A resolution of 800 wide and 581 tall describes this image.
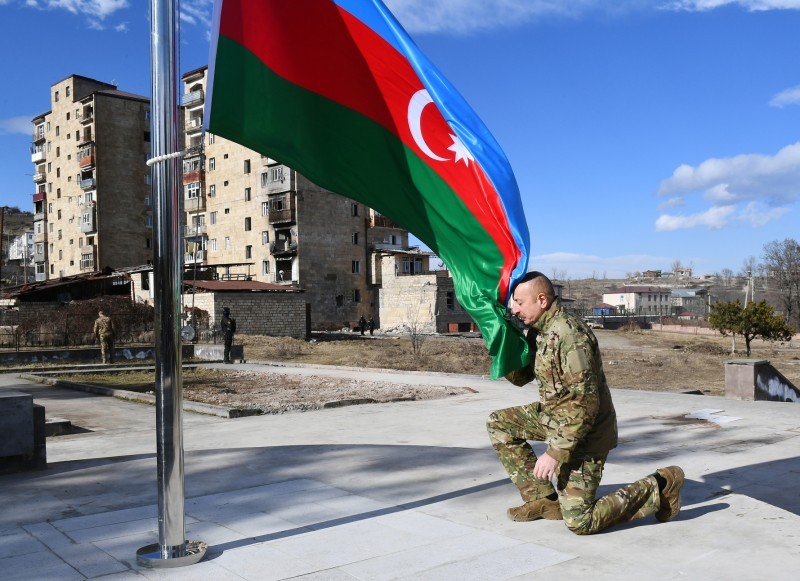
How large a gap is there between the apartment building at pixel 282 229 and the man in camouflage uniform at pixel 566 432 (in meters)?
59.6

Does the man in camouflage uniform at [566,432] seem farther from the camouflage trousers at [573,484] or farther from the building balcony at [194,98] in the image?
the building balcony at [194,98]

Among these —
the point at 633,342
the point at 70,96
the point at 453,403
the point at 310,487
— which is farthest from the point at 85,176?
the point at 310,487

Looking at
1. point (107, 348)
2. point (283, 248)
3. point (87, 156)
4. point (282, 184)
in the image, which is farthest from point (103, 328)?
point (87, 156)

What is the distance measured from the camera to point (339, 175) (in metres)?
5.41

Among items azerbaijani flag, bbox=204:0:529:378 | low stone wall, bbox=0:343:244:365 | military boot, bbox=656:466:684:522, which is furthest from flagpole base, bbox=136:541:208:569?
low stone wall, bbox=0:343:244:365

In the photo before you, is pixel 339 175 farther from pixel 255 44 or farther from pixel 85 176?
pixel 85 176

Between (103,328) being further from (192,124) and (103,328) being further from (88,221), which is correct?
(88,221)

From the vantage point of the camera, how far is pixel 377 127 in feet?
17.6

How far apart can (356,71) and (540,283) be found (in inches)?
79.2

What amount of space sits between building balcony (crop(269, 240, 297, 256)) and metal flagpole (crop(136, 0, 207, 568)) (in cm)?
6079

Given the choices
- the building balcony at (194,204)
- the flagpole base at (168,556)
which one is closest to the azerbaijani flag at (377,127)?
the flagpole base at (168,556)

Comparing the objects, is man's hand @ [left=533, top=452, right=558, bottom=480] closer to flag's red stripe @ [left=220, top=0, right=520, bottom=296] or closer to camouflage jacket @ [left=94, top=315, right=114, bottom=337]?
flag's red stripe @ [left=220, top=0, right=520, bottom=296]

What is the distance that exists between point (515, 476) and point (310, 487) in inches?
74.3

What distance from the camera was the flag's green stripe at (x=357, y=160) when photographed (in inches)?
197
